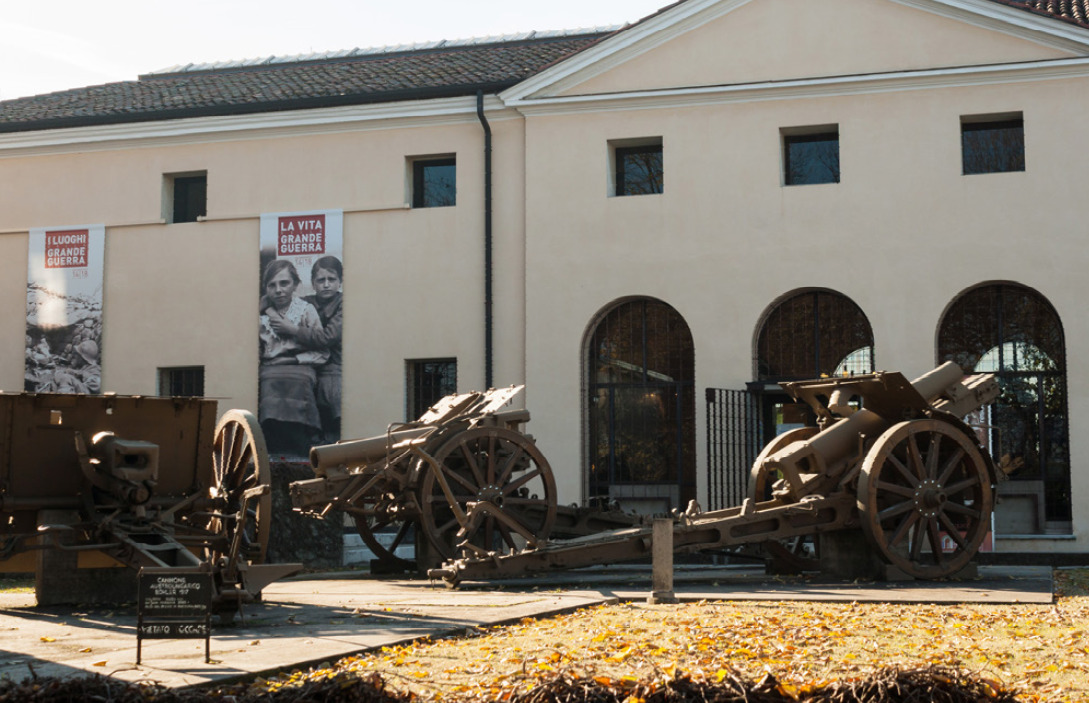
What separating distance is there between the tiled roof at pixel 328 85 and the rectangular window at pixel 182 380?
437 cm

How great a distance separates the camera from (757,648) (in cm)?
785

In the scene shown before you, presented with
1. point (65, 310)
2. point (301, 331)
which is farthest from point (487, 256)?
point (65, 310)

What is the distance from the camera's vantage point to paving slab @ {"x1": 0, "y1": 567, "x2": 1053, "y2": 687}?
23.8ft

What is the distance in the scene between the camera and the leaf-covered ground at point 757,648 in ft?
21.3

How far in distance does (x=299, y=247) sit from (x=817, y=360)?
8.65m

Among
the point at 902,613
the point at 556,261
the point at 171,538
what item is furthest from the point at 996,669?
the point at 556,261

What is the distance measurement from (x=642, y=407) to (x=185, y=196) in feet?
29.6

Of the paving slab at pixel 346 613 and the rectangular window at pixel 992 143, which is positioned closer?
the paving slab at pixel 346 613

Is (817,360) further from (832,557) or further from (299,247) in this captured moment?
(299,247)

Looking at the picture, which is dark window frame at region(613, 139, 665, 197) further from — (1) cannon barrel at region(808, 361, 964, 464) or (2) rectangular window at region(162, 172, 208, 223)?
(1) cannon barrel at region(808, 361, 964, 464)

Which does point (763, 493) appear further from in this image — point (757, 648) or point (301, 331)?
point (301, 331)

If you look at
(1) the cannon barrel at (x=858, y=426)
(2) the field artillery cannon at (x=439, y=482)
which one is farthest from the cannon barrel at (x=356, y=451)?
(1) the cannon barrel at (x=858, y=426)

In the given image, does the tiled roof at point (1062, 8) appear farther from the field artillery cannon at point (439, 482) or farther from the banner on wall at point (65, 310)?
the banner on wall at point (65, 310)

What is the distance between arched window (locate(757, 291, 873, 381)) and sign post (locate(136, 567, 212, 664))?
13.5 m
